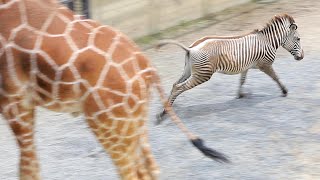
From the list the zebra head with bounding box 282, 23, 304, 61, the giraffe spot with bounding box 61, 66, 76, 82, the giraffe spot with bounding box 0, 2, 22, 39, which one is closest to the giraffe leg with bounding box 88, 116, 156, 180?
the giraffe spot with bounding box 61, 66, 76, 82

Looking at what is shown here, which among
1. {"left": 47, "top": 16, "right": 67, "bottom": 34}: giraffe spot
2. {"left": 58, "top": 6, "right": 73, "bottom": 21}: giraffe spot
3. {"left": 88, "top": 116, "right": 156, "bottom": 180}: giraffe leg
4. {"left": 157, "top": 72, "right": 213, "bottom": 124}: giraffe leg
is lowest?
{"left": 157, "top": 72, "right": 213, "bottom": 124}: giraffe leg

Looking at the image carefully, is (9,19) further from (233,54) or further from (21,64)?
(233,54)

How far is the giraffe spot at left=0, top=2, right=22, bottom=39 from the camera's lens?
3.15 meters

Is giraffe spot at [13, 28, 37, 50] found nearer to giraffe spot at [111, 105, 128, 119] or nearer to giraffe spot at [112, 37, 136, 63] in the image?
giraffe spot at [112, 37, 136, 63]

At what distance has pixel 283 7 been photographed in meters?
9.99

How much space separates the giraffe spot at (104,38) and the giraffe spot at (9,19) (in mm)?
421

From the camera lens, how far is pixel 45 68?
10.3ft

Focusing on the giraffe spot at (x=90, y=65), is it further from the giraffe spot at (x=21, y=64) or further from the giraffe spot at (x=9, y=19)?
the giraffe spot at (x=9, y=19)

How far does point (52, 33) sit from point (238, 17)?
6.76 metres

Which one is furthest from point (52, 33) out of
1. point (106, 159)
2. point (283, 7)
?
point (283, 7)

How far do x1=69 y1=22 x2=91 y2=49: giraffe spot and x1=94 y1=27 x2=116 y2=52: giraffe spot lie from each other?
0.18 feet

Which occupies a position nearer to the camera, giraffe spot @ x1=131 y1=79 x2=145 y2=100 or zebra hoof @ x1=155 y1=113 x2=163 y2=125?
giraffe spot @ x1=131 y1=79 x2=145 y2=100

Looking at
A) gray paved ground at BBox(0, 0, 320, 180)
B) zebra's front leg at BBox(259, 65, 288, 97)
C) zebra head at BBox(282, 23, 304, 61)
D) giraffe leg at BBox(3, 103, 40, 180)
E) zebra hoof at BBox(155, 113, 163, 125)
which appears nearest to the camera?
giraffe leg at BBox(3, 103, 40, 180)

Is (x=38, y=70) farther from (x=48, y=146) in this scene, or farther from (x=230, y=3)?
(x=230, y=3)
